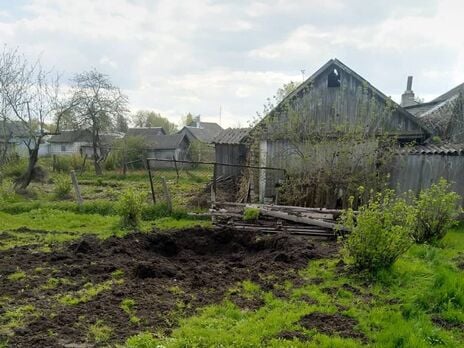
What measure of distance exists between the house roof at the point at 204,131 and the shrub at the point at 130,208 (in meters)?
36.2

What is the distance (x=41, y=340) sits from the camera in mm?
3775

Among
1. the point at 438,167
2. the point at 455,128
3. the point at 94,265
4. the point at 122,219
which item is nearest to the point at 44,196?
the point at 122,219

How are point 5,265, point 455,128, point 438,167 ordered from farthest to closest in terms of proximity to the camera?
point 455,128, point 438,167, point 5,265

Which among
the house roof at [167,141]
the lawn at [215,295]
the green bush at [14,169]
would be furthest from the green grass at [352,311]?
the house roof at [167,141]

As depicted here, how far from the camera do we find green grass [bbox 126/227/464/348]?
3758 millimetres

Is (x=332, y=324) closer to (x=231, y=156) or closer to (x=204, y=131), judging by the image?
(x=231, y=156)

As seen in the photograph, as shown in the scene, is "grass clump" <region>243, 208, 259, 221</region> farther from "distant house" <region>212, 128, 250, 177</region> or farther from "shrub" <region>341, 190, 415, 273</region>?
"distant house" <region>212, 128, 250, 177</region>

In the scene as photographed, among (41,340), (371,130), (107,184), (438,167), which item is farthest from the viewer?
(107,184)

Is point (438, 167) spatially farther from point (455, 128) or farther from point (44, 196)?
point (44, 196)

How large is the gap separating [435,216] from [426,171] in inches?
151

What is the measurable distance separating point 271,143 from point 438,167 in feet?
18.1

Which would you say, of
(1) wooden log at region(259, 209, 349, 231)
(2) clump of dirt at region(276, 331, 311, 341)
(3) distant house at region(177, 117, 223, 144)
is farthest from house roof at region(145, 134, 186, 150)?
(2) clump of dirt at region(276, 331, 311, 341)

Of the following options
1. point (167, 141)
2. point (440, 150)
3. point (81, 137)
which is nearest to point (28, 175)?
point (81, 137)

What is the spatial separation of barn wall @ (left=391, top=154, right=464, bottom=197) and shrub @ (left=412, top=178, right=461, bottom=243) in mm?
2548
